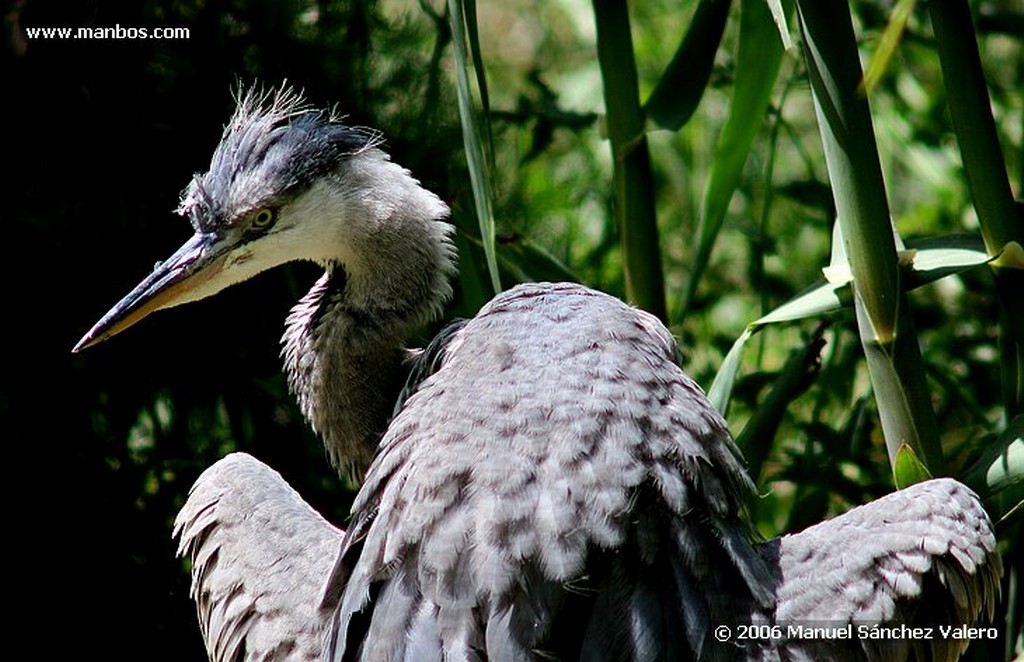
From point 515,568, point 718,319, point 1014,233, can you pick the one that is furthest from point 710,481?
point 718,319

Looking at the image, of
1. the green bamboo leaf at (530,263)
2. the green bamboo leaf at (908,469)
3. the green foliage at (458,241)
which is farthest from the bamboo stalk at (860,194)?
the green bamboo leaf at (530,263)

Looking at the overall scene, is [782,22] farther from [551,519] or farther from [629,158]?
[551,519]

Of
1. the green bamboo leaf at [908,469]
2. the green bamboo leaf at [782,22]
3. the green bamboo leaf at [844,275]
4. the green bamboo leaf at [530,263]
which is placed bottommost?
the green bamboo leaf at [908,469]

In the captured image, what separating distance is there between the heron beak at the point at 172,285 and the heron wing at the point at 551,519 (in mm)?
581

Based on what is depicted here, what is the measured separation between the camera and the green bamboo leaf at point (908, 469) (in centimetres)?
240

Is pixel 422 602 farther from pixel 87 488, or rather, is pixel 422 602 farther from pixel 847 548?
pixel 87 488

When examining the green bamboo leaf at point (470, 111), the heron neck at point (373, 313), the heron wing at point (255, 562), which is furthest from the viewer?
the heron neck at point (373, 313)

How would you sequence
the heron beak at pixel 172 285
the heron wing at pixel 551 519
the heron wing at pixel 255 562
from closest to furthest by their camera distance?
the heron wing at pixel 551 519
the heron wing at pixel 255 562
the heron beak at pixel 172 285

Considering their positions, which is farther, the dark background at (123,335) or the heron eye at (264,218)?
the dark background at (123,335)

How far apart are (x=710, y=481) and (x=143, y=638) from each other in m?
1.75

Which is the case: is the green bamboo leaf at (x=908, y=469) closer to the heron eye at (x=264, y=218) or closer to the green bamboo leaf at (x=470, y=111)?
the green bamboo leaf at (x=470, y=111)

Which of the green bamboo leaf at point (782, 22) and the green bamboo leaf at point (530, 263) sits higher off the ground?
the green bamboo leaf at point (782, 22)

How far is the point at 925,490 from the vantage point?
7.58ft

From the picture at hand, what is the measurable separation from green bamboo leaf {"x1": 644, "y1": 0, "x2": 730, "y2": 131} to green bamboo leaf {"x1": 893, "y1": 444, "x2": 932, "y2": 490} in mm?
859
